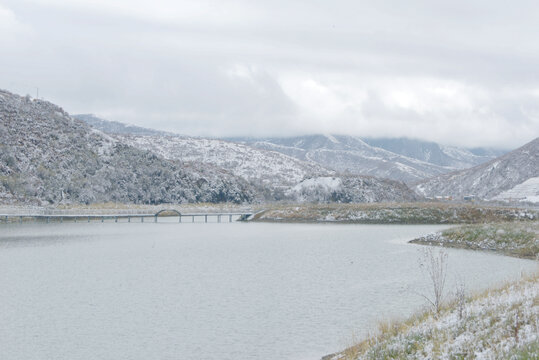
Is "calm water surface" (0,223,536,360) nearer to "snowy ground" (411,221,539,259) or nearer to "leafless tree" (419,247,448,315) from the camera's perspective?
"leafless tree" (419,247,448,315)

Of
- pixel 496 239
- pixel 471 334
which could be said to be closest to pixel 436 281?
pixel 471 334

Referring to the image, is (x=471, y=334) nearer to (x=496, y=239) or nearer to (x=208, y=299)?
(x=208, y=299)

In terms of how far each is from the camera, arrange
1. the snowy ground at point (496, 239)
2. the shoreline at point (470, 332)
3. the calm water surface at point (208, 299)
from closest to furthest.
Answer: the shoreline at point (470, 332) → the calm water surface at point (208, 299) → the snowy ground at point (496, 239)

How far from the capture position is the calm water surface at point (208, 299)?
88.0 feet

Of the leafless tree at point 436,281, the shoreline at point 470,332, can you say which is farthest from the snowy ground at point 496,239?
the shoreline at point 470,332

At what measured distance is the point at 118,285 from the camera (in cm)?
4447

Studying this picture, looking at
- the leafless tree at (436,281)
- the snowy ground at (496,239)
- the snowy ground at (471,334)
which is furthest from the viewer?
the snowy ground at (496,239)

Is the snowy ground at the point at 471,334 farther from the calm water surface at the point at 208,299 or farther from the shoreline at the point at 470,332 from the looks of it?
the calm water surface at the point at 208,299

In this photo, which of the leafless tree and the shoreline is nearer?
the shoreline

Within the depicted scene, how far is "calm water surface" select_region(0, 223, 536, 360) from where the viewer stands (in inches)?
1056

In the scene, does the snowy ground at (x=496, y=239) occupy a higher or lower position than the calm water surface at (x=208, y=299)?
higher

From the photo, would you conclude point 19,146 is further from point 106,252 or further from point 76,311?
point 76,311

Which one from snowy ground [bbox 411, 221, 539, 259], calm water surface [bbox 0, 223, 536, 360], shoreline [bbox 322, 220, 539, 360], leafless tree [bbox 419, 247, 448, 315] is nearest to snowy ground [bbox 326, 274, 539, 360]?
shoreline [bbox 322, 220, 539, 360]

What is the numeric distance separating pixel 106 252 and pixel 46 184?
125571 mm
